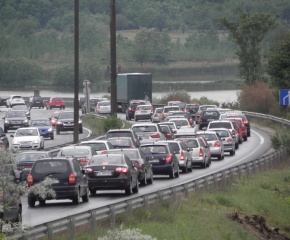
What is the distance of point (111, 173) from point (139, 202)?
5.68m

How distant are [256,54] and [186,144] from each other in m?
54.8

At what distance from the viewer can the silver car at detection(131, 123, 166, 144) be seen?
1517 inches

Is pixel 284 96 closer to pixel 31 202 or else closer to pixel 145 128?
pixel 145 128

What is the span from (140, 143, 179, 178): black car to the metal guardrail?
8.64 feet

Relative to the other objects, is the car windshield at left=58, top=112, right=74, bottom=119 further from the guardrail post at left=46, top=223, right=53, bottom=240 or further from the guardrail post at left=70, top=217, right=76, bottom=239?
the guardrail post at left=46, top=223, right=53, bottom=240

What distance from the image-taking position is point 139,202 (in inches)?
655

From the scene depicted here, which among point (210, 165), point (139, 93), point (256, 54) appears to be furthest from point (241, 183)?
point (256, 54)

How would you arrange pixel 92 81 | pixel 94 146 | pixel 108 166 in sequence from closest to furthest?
pixel 108 166 → pixel 94 146 → pixel 92 81

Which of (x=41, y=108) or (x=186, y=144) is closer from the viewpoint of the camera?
(x=186, y=144)

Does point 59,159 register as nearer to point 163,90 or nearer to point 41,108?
point 41,108

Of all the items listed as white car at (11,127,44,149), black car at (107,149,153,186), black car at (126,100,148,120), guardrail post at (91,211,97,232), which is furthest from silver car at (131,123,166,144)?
black car at (126,100,148,120)

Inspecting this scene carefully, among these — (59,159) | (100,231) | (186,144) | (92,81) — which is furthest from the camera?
(92,81)

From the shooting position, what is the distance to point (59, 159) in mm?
20438

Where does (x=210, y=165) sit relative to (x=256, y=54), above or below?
below
